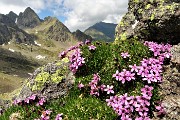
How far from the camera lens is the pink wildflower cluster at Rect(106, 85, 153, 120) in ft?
35.1

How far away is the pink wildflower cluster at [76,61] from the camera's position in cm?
1327

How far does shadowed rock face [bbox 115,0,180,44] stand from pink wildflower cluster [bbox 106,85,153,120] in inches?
170

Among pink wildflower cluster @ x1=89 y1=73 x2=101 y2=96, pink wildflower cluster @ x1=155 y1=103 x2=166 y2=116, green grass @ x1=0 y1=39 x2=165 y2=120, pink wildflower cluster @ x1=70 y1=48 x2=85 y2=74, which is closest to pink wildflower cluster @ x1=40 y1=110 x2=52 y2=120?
green grass @ x1=0 y1=39 x2=165 y2=120

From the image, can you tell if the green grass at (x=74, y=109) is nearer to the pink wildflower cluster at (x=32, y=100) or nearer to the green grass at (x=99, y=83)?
the green grass at (x=99, y=83)

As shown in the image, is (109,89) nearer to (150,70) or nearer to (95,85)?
(95,85)

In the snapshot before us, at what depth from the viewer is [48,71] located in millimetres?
14320

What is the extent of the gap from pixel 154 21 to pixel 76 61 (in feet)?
14.4

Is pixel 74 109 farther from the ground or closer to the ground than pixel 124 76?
closer to the ground

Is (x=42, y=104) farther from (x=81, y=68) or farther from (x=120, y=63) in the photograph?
(x=120, y=63)

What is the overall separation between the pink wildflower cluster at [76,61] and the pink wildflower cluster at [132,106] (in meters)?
2.97

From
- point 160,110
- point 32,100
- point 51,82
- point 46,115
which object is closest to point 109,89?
point 160,110

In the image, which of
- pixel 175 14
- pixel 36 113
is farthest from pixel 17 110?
pixel 175 14

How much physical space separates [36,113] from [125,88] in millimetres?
3945

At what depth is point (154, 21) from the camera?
1434 cm
